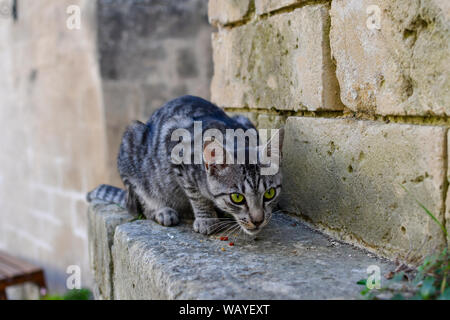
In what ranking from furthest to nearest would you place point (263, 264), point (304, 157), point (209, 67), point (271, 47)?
1. point (209, 67)
2. point (271, 47)
3. point (304, 157)
4. point (263, 264)

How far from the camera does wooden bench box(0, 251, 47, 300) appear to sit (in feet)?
18.3

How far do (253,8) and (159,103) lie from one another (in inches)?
108

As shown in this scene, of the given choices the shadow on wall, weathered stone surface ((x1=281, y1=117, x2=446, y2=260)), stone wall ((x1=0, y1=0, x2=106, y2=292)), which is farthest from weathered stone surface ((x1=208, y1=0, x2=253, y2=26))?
stone wall ((x1=0, y1=0, x2=106, y2=292))

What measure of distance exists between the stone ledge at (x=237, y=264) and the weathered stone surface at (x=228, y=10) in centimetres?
142

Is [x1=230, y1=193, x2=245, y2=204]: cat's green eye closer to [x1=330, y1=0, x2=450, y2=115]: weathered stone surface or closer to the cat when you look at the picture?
the cat

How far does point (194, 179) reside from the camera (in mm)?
2879

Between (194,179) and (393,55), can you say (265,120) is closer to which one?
(194,179)

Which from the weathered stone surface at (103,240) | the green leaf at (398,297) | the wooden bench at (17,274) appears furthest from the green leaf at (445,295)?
the wooden bench at (17,274)

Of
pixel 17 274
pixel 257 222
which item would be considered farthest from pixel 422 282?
pixel 17 274

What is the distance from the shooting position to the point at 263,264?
2.26 meters

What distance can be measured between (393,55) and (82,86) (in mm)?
4236

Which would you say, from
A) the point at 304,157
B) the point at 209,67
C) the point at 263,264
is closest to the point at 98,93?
the point at 209,67

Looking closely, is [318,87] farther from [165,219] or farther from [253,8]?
[165,219]

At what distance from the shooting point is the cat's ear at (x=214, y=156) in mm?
2598
